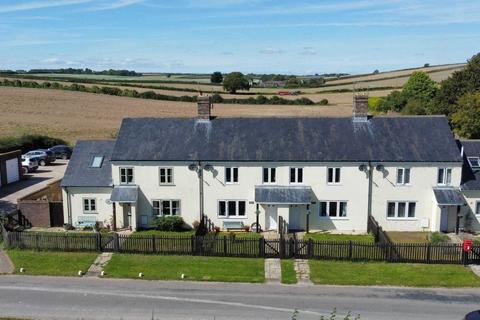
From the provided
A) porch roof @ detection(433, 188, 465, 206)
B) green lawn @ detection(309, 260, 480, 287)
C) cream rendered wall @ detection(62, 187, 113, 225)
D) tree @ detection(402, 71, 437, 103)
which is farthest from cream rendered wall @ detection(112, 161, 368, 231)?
tree @ detection(402, 71, 437, 103)

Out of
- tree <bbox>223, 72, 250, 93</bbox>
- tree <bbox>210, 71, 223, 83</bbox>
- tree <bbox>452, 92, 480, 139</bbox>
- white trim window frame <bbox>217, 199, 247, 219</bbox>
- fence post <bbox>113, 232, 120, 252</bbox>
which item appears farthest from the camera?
tree <bbox>210, 71, 223, 83</bbox>

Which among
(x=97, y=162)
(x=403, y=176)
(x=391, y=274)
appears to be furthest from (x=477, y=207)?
(x=97, y=162)

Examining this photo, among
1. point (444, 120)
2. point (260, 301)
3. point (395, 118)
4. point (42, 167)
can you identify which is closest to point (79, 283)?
point (260, 301)

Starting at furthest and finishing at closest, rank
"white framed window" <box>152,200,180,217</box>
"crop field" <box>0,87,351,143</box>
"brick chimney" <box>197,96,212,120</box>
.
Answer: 1. "crop field" <box>0,87,351,143</box>
2. "brick chimney" <box>197,96,212,120</box>
3. "white framed window" <box>152,200,180,217</box>

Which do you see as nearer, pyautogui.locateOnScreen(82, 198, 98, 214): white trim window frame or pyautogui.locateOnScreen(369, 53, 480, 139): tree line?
pyautogui.locateOnScreen(82, 198, 98, 214): white trim window frame

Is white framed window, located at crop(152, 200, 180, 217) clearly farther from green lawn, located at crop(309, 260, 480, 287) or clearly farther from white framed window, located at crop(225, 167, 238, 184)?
green lawn, located at crop(309, 260, 480, 287)

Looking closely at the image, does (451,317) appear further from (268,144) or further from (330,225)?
(268,144)

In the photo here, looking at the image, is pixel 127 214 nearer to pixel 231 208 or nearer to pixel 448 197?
pixel 231 208
